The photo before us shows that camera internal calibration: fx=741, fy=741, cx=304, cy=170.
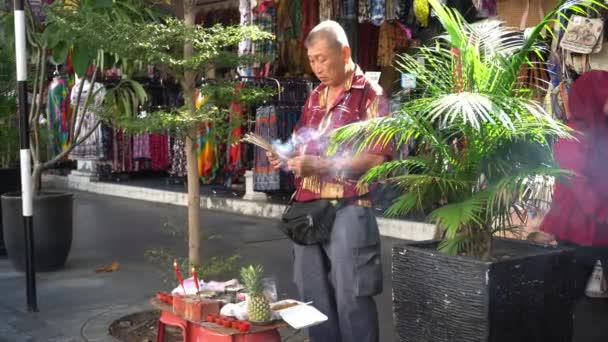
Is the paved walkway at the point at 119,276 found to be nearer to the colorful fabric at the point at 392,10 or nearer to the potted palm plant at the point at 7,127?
the potted palm plant at the point at 7,127

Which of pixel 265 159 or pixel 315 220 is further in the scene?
pixel 265 159

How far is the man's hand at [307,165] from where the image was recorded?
11.3ft

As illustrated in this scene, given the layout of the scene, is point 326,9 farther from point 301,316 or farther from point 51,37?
point 301,316

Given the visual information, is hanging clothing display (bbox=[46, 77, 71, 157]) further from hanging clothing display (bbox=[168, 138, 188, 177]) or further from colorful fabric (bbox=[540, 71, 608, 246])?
colorful fabric (bbox=[540, 71, 608, 246])

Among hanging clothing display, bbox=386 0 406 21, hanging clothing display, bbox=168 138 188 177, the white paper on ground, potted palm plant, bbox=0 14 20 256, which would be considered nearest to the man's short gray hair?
the white paper on ground

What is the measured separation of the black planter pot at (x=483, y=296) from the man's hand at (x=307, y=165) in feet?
1.91

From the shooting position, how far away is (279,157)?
11.7ft

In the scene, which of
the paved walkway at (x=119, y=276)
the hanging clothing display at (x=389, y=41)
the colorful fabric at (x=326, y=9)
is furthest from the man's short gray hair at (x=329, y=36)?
the colorful fabric at (x=326, y=9)

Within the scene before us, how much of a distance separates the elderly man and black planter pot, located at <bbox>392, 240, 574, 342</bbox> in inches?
16.6

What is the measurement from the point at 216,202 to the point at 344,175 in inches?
282

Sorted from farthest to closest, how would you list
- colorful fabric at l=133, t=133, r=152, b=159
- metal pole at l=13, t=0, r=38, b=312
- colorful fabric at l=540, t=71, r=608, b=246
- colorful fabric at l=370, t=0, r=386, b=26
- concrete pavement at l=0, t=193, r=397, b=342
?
colorful fabric at l=133, t=133, r=152, b=159 → colorful fabric at l=370, t=0, r=386, b=26 → metal pole at l=13, t=0, r=38, b=312 → concrete pavement at l=0, t=193, r=397, b=342 → colorful fabric at l=540, t=71, r=608, b=246

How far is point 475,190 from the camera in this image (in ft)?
10.1

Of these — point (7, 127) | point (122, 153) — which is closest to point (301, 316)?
point (7, 127)

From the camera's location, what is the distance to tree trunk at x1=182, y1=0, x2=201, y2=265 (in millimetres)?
4625
